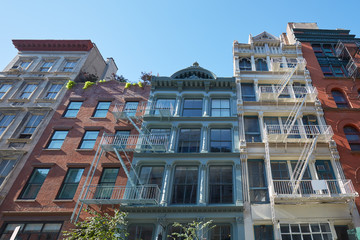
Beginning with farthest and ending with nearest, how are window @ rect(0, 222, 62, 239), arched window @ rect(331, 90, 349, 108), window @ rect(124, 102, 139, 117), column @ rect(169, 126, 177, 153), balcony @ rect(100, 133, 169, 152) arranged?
window @ rect(124, 102, 139, 117)
arched window @ rect(331, 90, 349, 108)
column @ rect(169, 126, 177, 153)
balcony @ rect(100, 133, 169, 152)
window @ rect(0, 222, 62, 239)

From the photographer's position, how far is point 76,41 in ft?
84.0

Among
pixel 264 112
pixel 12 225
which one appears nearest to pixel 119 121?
pixel 12 225

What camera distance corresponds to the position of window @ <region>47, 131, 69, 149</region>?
17.8 meters

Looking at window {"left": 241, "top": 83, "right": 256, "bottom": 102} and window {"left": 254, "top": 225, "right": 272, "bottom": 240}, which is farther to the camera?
window {"left": 241, "top": 83, "right": 256, "bottom": 102}

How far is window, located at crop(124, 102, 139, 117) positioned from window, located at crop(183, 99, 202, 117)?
429 cm

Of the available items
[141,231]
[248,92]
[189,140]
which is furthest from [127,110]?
[248,92]

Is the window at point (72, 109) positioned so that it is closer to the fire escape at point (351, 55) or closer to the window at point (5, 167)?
the window at point (5, 167)

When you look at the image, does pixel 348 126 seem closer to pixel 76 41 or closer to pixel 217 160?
pixel 217 160

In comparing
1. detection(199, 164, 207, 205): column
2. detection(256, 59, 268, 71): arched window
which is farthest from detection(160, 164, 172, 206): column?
detection(256, 59, 268, 71): arched window

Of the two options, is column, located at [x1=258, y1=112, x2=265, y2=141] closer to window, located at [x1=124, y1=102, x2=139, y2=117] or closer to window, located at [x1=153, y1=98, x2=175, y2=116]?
window, located at [x1=153, y1=98, x2=175, y2=116]

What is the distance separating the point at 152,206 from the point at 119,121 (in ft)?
26.0

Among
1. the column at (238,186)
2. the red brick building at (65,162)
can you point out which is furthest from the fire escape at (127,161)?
the column at (238,186)

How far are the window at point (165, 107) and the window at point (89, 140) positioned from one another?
202 inches

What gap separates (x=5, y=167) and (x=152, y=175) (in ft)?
35.8
